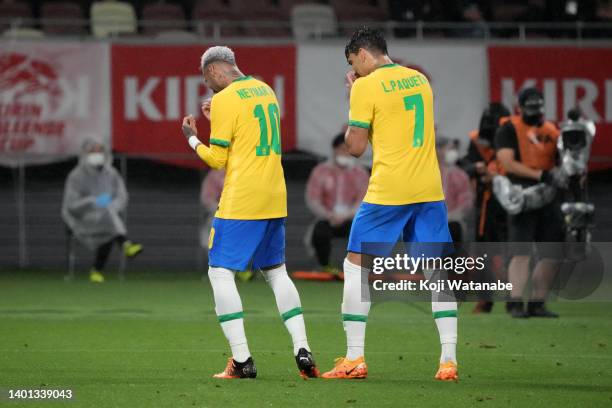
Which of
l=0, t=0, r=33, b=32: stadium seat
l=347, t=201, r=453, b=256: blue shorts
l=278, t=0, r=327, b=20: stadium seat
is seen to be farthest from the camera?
l=278, t=0, r=327, b=20: stadium seat

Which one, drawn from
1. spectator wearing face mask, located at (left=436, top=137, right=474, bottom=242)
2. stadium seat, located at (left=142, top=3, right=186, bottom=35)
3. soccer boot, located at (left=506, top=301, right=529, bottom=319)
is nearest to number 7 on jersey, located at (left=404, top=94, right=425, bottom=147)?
soccer boot, located at (left=506, top=301, right=529, bottom=319)


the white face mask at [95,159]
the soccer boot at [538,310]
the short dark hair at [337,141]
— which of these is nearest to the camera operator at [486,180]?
the soccer boot at [538,310]

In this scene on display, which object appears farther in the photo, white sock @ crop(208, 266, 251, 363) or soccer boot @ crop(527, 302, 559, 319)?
soccer boot @ crop(527, 302, 559, 319)

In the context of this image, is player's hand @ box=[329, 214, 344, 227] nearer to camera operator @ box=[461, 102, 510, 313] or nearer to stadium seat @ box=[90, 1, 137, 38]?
camera operator @ box=[461, 102, 510, 313]

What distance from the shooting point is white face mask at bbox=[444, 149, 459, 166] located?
1609 centimetres

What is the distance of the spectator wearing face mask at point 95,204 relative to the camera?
1597 cm

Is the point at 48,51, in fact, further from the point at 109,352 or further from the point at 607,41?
the point at 109,352

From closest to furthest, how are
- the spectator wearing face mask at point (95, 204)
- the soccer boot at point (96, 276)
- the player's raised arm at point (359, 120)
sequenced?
the player's raised arm at point (359, 120) < the soccer boot at point (96, 276) < the spectator wearing face mask at point (95, 204)

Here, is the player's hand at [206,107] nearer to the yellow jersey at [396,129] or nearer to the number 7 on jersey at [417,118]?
the yellow jersey at [396,129]

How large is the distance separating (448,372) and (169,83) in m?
10.2

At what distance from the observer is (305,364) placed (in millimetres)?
7617

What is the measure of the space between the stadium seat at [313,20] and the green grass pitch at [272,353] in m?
5.11

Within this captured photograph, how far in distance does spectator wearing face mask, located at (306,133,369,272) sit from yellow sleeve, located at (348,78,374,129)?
8630 mm

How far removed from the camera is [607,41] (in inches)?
675
